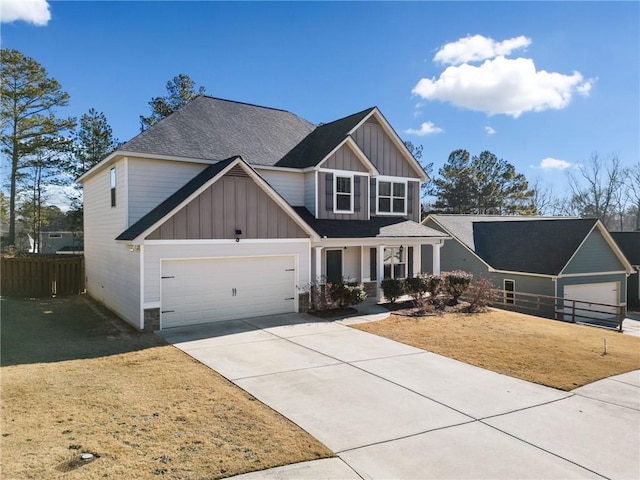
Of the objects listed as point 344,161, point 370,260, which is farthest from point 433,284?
point 344,161

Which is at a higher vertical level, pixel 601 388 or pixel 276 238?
pixel 276 238

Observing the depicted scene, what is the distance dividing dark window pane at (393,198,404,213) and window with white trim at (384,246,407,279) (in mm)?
2085

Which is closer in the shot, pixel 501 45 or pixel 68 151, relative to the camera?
pixel 501 45

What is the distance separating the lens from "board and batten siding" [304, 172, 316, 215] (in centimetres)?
1784

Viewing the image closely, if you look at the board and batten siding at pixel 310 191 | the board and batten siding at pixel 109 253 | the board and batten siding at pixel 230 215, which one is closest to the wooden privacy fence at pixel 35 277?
the board and batten siding at pixel 109 253

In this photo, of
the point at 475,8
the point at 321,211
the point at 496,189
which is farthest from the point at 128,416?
the point at 496,189

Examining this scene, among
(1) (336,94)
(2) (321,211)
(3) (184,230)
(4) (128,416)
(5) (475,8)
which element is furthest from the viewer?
(1) (336,94)

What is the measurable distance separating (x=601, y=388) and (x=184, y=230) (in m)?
11.0

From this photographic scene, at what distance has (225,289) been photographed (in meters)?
13.9

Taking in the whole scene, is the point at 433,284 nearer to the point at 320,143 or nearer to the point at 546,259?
the point at 320,143

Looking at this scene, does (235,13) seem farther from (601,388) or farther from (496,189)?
(496,189)

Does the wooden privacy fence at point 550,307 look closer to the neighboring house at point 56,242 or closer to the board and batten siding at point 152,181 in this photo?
the board and batten siding at point 152,181

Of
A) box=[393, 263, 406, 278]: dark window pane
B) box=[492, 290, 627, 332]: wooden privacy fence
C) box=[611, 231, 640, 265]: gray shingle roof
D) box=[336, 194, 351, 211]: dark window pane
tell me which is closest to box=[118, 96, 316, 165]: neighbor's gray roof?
box=[336, 194, 351, 211]: dark window pane

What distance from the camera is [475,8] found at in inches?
585
